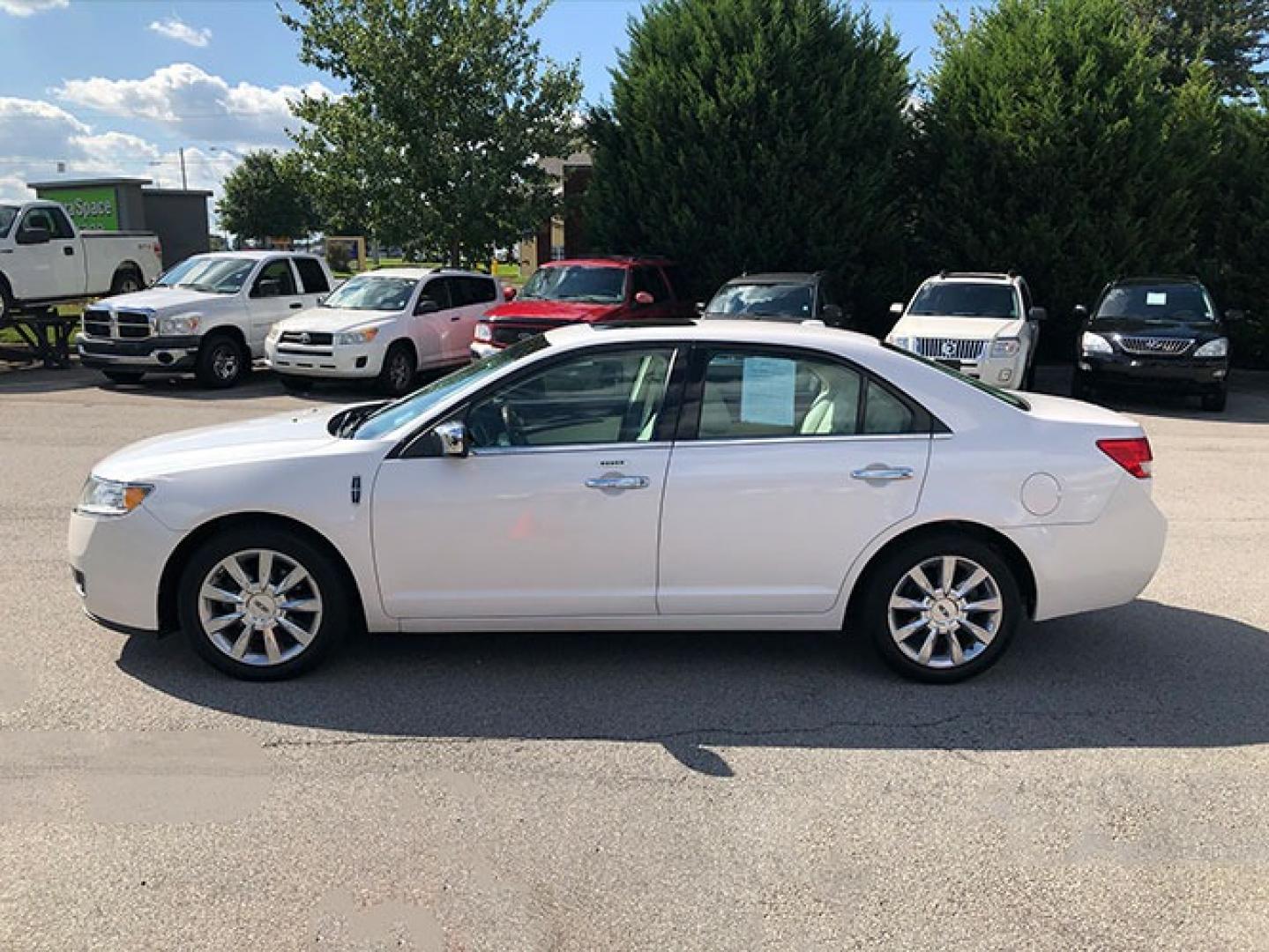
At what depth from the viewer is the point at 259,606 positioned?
14.6ft

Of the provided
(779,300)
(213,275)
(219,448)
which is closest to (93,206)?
(213,275)

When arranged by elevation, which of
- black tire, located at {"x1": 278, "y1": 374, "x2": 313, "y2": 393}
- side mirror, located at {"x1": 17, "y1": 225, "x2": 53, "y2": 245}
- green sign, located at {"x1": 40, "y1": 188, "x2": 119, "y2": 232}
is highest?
green sign, located at {"x1": 40, "y1": 188, "x2": 119, "y2": 232}

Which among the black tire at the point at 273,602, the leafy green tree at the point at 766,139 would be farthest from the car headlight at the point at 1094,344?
the black tire at the point at 273,602

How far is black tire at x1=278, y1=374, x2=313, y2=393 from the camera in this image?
49.1 feet

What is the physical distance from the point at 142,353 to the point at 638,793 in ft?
42.7

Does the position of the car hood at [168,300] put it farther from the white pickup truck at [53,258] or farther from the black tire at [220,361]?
the white pickup truck at [53,258]

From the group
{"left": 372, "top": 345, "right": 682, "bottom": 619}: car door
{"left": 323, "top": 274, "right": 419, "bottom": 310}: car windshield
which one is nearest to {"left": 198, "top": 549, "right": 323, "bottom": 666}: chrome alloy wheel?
{"left": 372, "top": 345, "right": 682, "bottom": 619}: car door

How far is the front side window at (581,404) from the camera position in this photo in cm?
449

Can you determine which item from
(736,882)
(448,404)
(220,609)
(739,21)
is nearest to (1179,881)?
(736,882)

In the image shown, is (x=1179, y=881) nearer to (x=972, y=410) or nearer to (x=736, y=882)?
(x=736, y=882)

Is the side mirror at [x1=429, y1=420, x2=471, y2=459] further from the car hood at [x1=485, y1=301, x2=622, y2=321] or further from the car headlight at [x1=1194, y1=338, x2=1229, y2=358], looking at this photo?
the car headlight at [x1=1194, y1=338, x2=1229, y2=358]

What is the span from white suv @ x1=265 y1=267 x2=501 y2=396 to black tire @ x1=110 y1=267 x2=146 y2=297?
6.58 metres

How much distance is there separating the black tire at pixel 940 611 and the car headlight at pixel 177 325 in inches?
496

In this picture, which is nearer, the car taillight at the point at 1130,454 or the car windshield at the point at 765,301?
the car taillight at the point at 1130,454
